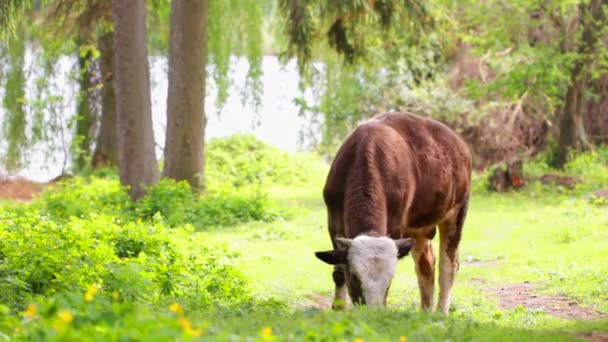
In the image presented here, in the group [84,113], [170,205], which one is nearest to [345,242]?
[170,205]

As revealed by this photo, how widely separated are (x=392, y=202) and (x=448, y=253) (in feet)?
6.72

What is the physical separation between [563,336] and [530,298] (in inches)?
152

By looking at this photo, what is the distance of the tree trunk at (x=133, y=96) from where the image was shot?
17.7 m

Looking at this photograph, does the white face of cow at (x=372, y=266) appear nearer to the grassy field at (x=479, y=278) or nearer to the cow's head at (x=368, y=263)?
the cow's head at (x=368, y=263)

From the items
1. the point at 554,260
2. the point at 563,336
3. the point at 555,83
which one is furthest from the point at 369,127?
the point at 555,83

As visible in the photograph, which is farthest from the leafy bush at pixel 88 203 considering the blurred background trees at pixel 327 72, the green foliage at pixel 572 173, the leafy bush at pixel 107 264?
the green foliage at pixel 572 173

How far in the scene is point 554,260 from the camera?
45.8 feet

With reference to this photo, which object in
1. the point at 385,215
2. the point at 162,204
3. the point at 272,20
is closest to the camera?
the point at 385,215

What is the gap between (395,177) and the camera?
939 centimetres

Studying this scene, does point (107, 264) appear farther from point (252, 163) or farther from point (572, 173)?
point (252, 163)

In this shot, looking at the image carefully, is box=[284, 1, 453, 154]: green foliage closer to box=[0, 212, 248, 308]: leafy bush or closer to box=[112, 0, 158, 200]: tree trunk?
box=[112, 0, 158, 200]: tree trunk

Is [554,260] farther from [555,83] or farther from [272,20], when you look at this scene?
[272,20]

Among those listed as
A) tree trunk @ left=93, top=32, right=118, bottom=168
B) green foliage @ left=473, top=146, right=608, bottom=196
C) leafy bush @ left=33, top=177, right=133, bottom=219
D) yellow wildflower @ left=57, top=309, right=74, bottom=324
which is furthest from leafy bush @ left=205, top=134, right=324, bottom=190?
yellow wildflower @ left=57, top=309, right=74, bottom=324

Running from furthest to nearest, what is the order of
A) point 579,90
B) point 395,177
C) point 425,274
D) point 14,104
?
point 14,104 → point 579,90 → point 425,274 → point 395,177
